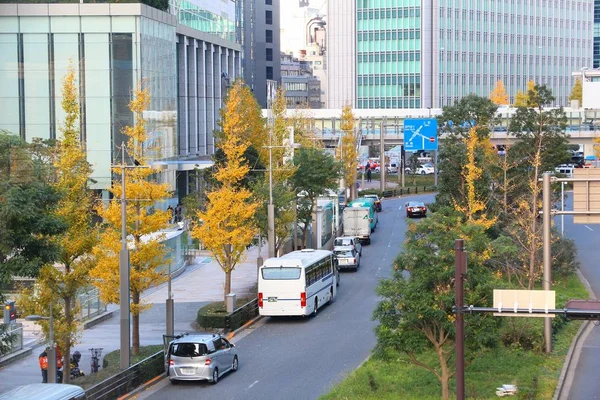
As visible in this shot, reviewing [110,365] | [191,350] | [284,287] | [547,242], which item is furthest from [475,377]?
[284,287]

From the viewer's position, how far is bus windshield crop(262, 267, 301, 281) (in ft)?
127

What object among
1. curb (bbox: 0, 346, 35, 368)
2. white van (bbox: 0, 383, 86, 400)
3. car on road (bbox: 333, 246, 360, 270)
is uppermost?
white van (bbox: 0, 383, 86, 400)

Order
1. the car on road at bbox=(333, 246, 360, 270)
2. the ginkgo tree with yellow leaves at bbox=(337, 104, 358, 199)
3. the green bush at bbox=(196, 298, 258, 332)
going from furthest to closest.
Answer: the ginkgo tree with yellow leaves at bbox=(337, 104, 358, 199)
the car on road at bbox=(333, 246, 360, 270)
the green bush at bbox=(196, 298, 258, 332)

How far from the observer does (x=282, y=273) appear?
3878 centimetres

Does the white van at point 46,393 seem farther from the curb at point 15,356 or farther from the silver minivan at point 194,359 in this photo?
the curb at point 15,356

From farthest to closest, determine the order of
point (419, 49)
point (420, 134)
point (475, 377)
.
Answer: point (419, 49)
point (420, 134)
point (475, 377)

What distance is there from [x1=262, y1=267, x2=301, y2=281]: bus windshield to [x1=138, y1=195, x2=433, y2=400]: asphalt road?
5.73 ft

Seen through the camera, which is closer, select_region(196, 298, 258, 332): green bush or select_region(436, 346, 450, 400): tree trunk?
select_region(436, 346, 450, 400): tree trunk

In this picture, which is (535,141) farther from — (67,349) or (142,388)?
(67,349)

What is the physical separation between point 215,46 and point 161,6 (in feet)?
95.8

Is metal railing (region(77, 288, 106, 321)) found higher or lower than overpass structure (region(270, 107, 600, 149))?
lower

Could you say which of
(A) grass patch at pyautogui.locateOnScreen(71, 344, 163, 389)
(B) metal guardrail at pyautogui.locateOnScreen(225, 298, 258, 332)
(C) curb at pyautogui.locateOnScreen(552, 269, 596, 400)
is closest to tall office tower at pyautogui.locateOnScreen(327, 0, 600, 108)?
(B) metal guardrail at pyautogui.locateOnScreen(225, 298, 258, 332)

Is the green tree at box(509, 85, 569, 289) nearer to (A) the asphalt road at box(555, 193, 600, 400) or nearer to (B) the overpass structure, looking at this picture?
(A) the asphalt road at box(555, 193, 600, 400)

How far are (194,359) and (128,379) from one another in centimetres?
199
